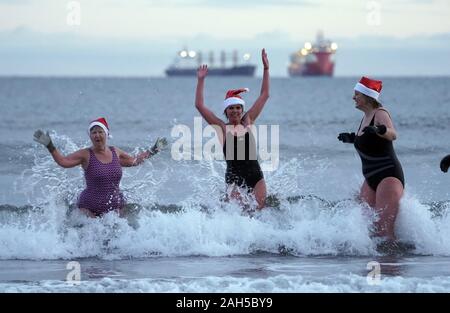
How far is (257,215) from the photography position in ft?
35.4

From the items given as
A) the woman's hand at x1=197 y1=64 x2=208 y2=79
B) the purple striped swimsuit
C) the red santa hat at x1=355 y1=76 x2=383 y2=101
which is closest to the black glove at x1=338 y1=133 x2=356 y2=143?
the red santa hat at x1=355 y1=76 x2=383 y2=101

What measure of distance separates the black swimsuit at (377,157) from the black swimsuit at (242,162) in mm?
1257

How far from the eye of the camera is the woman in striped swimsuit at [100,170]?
9.99 m

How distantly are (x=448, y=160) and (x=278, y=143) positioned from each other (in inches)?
610

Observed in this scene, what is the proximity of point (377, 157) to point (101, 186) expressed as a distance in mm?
2921

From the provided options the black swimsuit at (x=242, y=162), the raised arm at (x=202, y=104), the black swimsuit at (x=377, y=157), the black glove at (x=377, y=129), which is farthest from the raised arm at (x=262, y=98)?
the black glove at (x=377, y=129)

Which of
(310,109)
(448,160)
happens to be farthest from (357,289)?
(310,109)

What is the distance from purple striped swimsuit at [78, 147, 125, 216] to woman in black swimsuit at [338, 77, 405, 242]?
2423mm

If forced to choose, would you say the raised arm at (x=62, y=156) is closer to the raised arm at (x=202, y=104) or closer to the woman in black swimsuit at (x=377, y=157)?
the raised arm at (x=202, y=104)

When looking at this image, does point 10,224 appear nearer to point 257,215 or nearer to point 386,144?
point 257,215

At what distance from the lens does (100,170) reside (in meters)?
9.99

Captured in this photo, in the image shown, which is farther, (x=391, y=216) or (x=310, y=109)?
(x=310, y=109)

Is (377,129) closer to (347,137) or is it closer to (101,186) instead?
(347,137)
